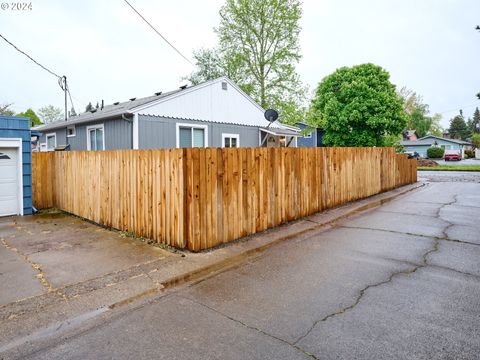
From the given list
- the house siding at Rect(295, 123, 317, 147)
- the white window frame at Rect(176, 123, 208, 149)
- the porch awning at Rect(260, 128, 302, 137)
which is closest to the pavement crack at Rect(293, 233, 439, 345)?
the white window frame at Rect(176, 123, 208, 149)

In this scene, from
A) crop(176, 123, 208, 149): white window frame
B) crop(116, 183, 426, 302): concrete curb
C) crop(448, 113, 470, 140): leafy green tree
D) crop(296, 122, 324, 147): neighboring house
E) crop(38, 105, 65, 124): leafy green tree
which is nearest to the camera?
crop(116, 183, 426, 302): concrete curb

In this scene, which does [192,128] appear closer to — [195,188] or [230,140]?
[230,140]

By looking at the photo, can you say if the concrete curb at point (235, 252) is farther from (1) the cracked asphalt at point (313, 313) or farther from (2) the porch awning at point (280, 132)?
(2) the porch awning at point (280, 132)

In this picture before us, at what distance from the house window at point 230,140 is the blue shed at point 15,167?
28.0 ft

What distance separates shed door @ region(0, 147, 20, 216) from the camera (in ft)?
28.8

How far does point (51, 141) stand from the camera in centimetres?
1889

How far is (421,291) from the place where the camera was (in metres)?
3.70

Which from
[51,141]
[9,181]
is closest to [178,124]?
[9,181]

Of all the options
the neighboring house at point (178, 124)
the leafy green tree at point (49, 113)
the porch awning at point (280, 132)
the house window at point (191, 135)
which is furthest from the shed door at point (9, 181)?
the leafy green tree at point (49, 113)

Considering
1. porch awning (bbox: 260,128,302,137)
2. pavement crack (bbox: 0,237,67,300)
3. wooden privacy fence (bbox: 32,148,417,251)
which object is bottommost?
pavement crack (bbox: 0,237,67,300)

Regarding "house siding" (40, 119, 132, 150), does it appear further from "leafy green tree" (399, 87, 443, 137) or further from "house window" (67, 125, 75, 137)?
"leafy green tree" (399, 87, 443, 137)

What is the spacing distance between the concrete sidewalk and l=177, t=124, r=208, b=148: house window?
7.18 metres

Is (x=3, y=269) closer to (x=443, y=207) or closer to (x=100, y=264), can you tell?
(x=100, y=264)

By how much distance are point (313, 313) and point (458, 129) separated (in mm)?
122854
